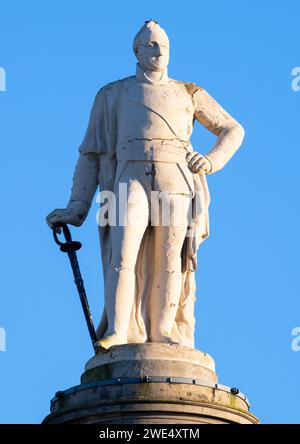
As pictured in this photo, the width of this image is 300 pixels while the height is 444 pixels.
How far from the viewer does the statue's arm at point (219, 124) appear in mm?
28500

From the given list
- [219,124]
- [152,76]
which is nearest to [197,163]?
[219,124]

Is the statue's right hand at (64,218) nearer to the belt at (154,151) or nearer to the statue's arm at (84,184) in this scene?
the statue's arm at (84,184)

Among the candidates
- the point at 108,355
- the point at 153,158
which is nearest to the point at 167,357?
the point at 108,355

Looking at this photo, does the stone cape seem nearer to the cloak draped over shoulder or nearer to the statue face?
the cloak draped over shoulder

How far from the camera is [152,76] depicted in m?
28.5

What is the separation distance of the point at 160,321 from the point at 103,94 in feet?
11.5

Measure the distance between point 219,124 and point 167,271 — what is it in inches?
101

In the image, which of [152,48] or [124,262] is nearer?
[124,262]

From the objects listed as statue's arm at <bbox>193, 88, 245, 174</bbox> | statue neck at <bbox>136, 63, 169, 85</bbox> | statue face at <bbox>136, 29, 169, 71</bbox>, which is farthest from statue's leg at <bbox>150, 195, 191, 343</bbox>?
statue face at <bbox>136, 29, 169, 71</bbox>

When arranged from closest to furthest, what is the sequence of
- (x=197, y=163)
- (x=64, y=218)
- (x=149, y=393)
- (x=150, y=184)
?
(x=149, y=393) < (x=150, y=184) < (x=197, y=163) < (x=64, y=218)

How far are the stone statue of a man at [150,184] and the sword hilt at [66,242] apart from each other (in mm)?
119

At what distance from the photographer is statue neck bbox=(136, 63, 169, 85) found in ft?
93.3

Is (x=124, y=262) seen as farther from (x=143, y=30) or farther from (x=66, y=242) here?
(x=143, y=30)
